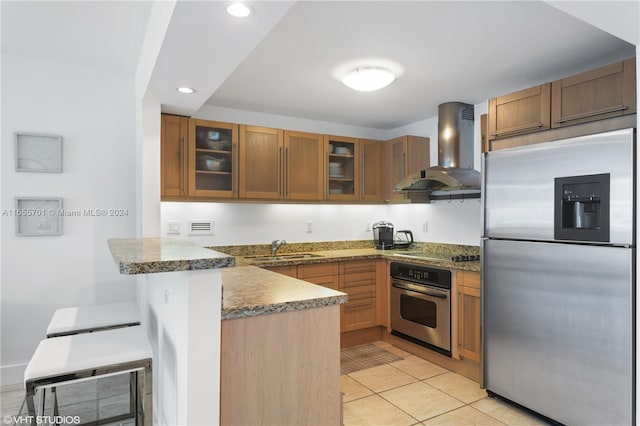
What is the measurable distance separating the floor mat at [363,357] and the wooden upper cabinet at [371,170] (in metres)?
1.60

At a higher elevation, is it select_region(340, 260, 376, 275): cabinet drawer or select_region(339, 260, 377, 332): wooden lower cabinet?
select_region(340, 260, 376, 275): cabinet drawer

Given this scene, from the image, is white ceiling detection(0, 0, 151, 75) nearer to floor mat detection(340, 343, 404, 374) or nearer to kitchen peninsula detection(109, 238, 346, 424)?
kitchen peninsula detection(109, 238, 346, 424)

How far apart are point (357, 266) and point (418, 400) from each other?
1.42 m

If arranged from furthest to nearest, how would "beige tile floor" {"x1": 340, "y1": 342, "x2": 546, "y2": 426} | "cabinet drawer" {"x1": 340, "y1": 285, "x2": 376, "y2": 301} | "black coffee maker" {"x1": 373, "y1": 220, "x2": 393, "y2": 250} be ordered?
"black coffee maker" {"x1": 373, "y1": 220, "x2": 393, "y2": 250}
"cabinet drawer" {"x1": 340, "y1": 285, "x2": 376, "y2": 301}
"beige tile floor" {"x1": 340, "y1": 342, "x2": 546, "y2": 426}

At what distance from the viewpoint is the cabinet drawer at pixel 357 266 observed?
148 inches

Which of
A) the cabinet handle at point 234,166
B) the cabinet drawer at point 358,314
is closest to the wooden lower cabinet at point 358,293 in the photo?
the cabinet drawer at point 358,314

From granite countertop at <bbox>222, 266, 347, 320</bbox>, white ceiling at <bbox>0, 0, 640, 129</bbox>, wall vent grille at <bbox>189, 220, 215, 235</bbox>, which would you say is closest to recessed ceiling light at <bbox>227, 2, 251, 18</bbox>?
white ceiling at <bbox>0, 0, 640, 129</bbox>

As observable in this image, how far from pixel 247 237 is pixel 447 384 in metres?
2.29

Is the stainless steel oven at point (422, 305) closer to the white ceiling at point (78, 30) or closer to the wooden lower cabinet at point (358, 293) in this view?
the wooden lower cabinet at point (358, 293)

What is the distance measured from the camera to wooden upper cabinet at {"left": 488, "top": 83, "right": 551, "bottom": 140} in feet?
8.14

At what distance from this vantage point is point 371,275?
3.93 meters

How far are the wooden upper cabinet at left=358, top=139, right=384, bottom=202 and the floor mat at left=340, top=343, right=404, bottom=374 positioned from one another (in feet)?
5.26

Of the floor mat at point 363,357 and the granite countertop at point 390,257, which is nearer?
the granite countertop at point 390,257

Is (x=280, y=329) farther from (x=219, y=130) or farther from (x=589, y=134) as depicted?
(x=219, y=130)
